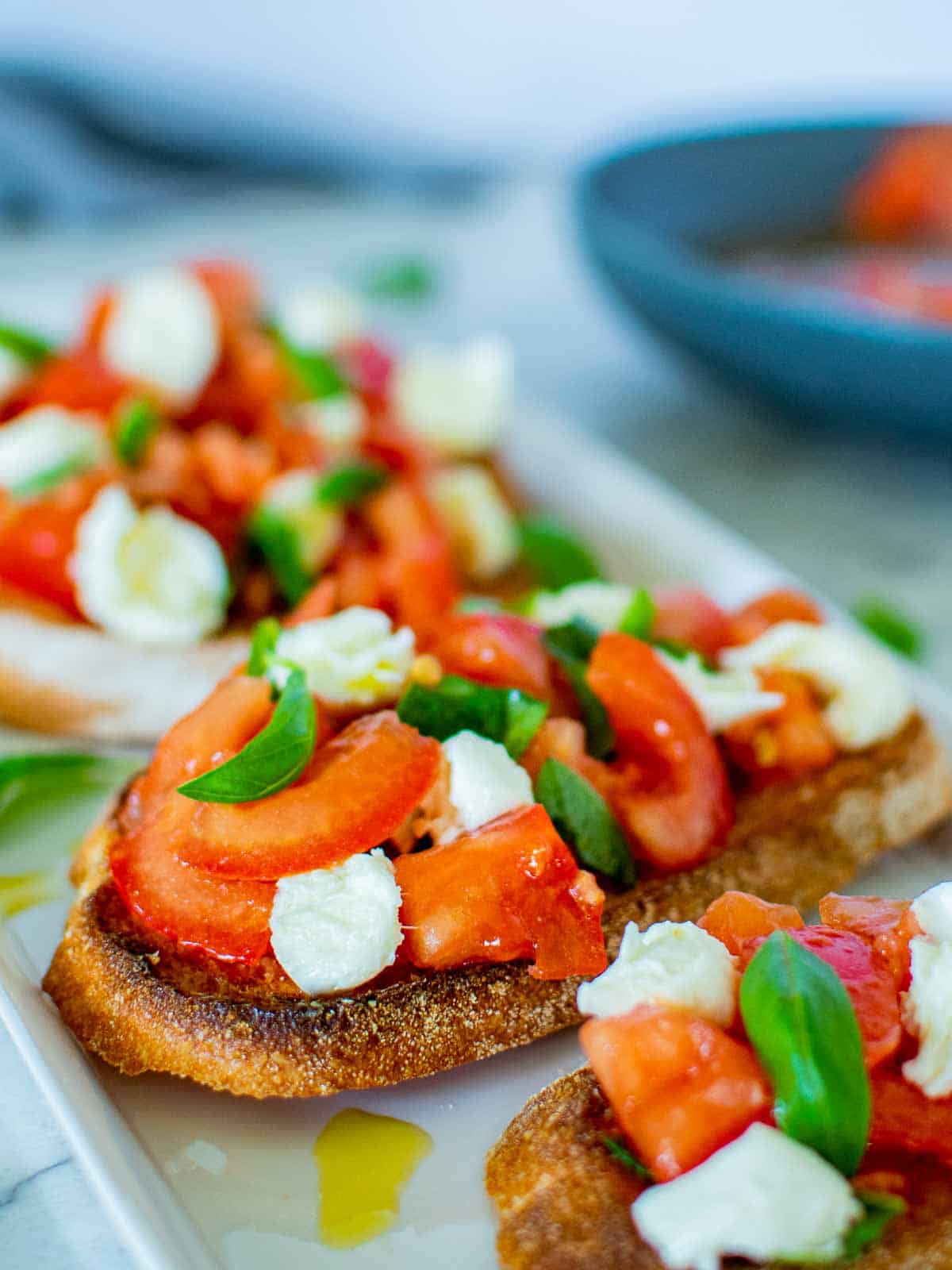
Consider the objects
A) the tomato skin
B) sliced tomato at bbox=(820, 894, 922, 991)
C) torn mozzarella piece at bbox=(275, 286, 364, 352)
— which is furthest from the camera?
torn mozzarella piece at bbox=(275, 286, 364, 352)

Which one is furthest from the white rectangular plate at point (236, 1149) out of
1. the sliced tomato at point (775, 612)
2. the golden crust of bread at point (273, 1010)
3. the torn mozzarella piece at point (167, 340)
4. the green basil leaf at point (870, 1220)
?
the torn mozzarella piece at point (167, 340)

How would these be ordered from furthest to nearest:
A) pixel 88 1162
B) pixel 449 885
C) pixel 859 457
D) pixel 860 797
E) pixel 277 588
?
pixel 859 457 < pixel 277 588 < pixel 860 797 < pixel 449 885 < pixel 88 1162

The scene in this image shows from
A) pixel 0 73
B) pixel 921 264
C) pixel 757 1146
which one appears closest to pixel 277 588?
pixel 757 1146

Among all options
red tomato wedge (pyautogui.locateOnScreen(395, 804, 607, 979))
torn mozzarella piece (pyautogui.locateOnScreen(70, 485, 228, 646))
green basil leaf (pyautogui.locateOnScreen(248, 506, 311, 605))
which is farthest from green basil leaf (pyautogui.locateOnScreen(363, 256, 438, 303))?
red tomato wedge (pyautogui.locateOnScreen(395, 804, 607, 979))

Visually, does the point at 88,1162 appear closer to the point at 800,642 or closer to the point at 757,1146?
the point at 757,1146

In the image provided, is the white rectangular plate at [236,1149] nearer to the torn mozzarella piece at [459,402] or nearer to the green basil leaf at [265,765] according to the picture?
the green basil leaf at [265,765]

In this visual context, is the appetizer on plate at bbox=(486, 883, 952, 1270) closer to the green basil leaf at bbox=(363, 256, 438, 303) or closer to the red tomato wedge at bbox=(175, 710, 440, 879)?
the red tomato wedge at bbox=(175, 710, 440, 879)
